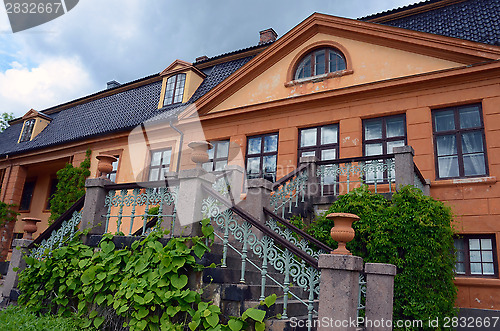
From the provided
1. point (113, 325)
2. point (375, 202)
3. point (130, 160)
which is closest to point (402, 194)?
point (375, 202)

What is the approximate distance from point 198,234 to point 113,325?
174 centimetres

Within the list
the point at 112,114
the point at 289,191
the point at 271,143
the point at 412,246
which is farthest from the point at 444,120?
the point at 112,114

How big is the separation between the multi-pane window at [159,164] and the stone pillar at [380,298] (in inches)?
429

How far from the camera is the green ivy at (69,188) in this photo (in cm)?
1592

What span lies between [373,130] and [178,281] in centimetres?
780

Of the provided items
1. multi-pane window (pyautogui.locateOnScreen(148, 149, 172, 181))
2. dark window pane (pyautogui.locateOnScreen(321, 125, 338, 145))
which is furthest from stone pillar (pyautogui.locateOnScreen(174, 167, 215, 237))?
multi-pane window (pyautogui.locateOnScreen(148, 149, 172, 181))

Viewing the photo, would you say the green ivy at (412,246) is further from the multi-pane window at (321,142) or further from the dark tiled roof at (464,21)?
the dark tiled roof at (464,21)

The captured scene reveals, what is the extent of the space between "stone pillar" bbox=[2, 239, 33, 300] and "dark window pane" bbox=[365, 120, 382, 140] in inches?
343

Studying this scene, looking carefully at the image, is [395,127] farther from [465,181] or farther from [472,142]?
[465,181]

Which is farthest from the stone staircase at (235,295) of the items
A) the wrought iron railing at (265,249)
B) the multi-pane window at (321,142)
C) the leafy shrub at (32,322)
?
the multi-pane window at (321,142)

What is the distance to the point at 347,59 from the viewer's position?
11.8 m

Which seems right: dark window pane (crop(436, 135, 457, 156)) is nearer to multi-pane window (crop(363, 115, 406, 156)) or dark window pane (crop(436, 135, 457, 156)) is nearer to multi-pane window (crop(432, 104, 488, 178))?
multi-pane window (crop(432, 104, 488, 178))

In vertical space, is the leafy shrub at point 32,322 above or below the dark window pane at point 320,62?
below

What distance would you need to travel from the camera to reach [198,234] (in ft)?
18.7
